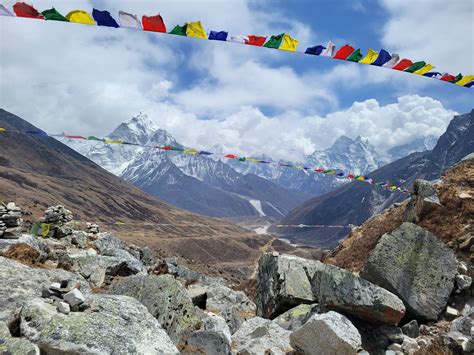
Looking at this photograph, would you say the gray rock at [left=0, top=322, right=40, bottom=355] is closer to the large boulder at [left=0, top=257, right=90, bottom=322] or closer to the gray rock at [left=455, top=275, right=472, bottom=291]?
the large boulder at [left=0, top=257, right=90, bottom=322]

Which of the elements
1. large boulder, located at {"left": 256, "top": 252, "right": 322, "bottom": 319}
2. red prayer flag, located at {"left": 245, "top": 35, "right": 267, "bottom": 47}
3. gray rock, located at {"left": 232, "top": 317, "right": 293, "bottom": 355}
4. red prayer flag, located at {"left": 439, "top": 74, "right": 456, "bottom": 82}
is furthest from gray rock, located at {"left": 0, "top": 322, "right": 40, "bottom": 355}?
red prayer flag, located at {"left": 439, "top": 74, "right": 456, "bottom": 82}

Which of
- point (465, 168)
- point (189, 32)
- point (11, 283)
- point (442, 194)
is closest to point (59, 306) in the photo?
point (11, 283)

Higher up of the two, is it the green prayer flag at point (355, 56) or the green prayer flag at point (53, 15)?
the green prayer flag at point (355, 56)

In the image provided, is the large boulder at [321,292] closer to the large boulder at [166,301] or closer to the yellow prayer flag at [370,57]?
the large boulder at [166,301]

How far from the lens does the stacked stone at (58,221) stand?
26.6 metres

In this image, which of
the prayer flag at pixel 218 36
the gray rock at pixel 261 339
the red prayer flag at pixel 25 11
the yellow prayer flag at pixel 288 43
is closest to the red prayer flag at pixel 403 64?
the yellow prayer flag at pixel 288 43

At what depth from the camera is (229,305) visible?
18.1 metres

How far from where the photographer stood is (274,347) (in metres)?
10.9

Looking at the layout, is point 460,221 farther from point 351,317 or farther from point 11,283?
point 11,283

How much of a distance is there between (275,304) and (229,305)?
329 centimetres

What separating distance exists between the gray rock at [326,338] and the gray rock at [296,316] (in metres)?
2.94

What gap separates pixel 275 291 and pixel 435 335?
6407mm

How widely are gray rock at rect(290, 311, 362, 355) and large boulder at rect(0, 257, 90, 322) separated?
622 centimetres

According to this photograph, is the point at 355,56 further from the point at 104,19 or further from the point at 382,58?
the point at 104,19
